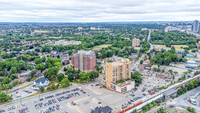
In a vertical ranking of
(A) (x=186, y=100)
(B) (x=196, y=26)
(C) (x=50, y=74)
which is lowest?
(A) (x=186, y=100)

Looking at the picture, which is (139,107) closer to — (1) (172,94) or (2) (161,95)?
(2) (161,95)

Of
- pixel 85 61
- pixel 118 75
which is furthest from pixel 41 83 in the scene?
pixel 118 75

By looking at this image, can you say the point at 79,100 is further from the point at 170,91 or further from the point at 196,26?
the point at 196,26

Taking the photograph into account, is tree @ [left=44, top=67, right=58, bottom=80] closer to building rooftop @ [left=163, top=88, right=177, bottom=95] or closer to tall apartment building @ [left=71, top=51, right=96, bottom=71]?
tall apartment building @ [left=71, top=51, right=96, bottom=71]

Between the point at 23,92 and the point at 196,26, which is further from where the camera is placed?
the point at 196,26

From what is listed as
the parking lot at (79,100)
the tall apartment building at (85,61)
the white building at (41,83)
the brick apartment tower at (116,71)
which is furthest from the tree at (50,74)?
the brick apartment tower at (116,71)

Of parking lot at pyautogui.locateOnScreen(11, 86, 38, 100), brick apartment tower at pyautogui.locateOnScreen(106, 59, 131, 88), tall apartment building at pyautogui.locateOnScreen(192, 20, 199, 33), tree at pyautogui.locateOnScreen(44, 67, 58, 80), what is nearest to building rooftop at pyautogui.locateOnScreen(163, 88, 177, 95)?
brick apartment tower at pyautogui.locateOnScreen(106, 59, 131, 88)

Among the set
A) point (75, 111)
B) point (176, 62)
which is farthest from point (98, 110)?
point (176, 62)
